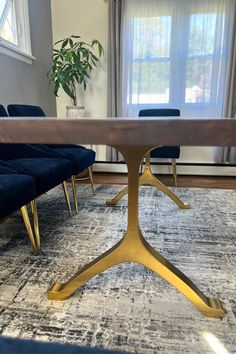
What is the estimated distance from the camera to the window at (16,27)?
2.56 metres

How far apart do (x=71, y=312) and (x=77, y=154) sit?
51.3 inches

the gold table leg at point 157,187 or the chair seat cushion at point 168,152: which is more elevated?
the chair seat cushion at point 168,152

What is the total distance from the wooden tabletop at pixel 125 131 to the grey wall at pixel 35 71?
75.2 inches

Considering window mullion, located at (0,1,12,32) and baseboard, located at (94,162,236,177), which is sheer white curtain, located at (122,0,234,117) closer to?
baseboard, located at (94,162,236,177)

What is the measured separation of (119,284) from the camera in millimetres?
1204

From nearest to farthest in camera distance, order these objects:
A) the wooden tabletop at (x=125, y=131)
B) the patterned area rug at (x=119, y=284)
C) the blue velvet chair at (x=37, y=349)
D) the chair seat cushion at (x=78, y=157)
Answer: the blue velvet chair at (x=37, y=349)
the wooden tabletop at (x=125, y=131)
the patterned area rug at (x=119, y=284)
the chair seat cushion at (x=78, y=157)

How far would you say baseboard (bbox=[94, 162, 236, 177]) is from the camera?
11.1 ft

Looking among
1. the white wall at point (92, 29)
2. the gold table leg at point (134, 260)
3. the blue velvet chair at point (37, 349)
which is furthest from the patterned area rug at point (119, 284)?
the white wall at point (92, 29)

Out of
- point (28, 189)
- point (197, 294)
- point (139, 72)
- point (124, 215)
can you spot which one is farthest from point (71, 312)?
point (139, 72)

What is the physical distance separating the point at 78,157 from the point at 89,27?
7.23 feet

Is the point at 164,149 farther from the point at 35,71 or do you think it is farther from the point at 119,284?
the point at 119,284

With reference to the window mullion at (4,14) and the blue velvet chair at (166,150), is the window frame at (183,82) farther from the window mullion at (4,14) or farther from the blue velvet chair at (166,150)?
the window mullion at (4,14)

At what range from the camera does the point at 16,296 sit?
1118 mm

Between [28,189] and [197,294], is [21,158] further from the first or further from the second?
[197,294]
